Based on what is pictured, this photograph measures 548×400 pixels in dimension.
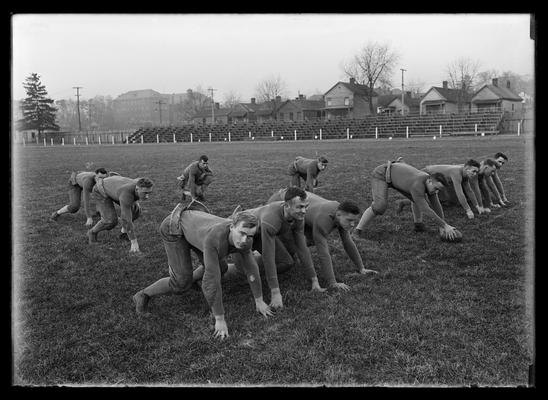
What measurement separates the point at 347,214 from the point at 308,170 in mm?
7503

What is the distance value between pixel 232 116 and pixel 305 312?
92924 mm

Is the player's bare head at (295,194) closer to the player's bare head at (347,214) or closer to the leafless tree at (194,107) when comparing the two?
the player's bare head at (347,214)

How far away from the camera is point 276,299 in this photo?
6172mm

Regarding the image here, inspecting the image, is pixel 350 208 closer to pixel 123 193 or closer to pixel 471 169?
pixel 123 193

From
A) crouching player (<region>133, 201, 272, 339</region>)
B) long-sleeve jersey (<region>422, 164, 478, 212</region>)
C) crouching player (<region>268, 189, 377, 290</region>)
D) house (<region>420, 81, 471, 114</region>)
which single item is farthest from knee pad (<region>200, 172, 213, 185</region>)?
house (<region>420, 81, 471, 114</region>)

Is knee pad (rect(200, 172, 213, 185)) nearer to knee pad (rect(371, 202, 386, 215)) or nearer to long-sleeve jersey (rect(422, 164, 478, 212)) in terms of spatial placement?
knee pad (rect(371, 202, 386, 215))

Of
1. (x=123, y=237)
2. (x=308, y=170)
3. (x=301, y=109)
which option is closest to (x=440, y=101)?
(x=301, y=109)

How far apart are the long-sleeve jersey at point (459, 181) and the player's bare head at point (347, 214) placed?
5.31 meters

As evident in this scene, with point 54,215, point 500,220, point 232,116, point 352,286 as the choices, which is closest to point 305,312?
point 352,286

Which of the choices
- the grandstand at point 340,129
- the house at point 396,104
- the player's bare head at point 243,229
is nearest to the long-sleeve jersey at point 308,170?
the player's bare head at point 243,229

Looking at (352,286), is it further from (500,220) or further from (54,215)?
(54,215)

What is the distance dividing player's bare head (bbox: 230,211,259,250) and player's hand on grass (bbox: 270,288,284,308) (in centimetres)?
119
